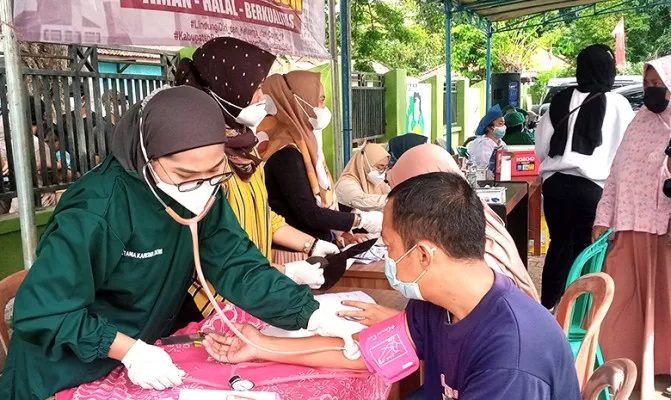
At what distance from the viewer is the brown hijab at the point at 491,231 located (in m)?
1.74

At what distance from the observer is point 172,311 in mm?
1503

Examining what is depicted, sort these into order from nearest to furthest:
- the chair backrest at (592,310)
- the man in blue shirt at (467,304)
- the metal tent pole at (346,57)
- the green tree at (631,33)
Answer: the man in blue shirt at (467,304), the chair backrest at (592,310), the metal tent pole at (346,57), the green tree at (631,33)

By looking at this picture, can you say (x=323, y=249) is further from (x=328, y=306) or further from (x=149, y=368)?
(x=149, y=368)

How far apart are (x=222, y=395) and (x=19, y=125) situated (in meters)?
1.07

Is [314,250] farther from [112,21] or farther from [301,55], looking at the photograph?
[301,55]

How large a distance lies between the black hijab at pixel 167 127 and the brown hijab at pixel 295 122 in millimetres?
1253

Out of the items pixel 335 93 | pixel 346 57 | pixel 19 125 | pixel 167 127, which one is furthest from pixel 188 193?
pixel 346 57

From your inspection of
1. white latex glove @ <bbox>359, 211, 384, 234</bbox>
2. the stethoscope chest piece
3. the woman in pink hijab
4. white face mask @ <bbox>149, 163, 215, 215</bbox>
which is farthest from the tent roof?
the stethoscope chest piece

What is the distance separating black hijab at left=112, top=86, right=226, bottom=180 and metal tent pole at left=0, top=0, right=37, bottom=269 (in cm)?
62

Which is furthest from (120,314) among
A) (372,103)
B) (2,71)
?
(372,103)

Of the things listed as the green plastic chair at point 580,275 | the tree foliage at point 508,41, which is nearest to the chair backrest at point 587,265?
the green plastic chair at point 580,275

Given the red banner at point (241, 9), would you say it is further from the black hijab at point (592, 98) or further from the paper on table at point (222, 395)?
the black hijab at point (592, 98)

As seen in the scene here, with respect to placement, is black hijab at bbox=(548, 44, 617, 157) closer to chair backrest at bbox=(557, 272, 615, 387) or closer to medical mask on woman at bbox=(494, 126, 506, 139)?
chair backrest at bbox=(557, 272, 615, 387)

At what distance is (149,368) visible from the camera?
1.23 meters
